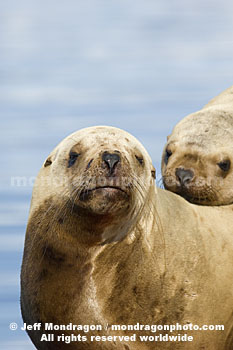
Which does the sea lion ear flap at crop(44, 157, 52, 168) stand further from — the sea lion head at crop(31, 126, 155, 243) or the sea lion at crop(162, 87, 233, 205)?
the sea lion at crop(162, 87, 233, 205)

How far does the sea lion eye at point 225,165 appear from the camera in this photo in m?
10.8

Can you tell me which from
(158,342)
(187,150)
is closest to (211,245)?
(158,342)

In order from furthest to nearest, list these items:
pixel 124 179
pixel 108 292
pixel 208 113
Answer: pixel 208 113 < pixel 108 292 < pixel 124 179

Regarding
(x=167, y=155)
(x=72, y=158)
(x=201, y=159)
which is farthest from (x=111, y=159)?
(x=167, y=155)

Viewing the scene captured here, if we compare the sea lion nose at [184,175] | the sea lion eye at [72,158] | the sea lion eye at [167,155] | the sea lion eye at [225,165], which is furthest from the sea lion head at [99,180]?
the sea lion eye at [167,155]

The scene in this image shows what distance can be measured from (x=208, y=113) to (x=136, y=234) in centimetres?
434

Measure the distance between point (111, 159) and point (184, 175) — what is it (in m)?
3.30

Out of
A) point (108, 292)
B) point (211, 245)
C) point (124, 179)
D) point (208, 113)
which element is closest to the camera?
point (124, 179)

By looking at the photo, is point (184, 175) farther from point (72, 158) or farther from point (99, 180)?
point (99, 180)

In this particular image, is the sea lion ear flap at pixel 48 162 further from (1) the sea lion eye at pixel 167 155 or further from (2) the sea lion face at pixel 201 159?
(1) the sea lion eye at pixel 167 155

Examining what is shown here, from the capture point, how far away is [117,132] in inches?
309

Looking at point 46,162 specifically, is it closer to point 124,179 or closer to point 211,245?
point 124,179

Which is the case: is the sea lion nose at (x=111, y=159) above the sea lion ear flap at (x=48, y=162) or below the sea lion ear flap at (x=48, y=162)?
above

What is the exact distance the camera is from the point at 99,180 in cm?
705
